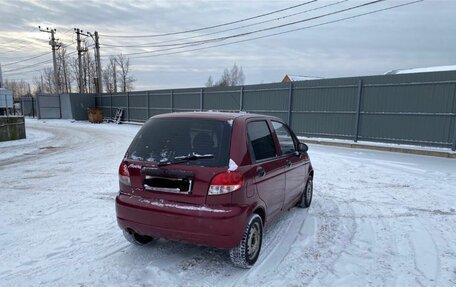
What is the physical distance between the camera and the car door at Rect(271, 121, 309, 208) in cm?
456

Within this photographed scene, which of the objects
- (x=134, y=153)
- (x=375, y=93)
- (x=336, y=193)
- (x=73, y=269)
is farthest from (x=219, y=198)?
(x=375, y=93)

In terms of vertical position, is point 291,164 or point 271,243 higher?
point 291,164

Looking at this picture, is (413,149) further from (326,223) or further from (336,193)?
(326,223)

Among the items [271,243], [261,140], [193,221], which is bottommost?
[271,243]

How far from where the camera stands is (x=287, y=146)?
4.80m

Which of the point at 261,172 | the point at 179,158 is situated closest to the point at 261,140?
the point at 261,172

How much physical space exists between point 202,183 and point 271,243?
58.3 inches

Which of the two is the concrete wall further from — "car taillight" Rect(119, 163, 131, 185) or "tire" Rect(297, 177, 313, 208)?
"tire" Rect(297, 177, 313, 208)

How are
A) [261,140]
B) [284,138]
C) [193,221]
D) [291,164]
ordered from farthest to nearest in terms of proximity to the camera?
[284,138] → [291,164] → [261,140] → [193,221]

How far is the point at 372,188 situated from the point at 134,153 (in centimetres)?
547

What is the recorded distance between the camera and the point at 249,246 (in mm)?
3523

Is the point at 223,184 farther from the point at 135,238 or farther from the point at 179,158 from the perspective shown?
the point at 135,238

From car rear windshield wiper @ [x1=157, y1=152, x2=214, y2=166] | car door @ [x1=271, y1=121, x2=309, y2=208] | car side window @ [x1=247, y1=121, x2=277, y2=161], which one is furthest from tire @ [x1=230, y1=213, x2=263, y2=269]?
car door @ [x1=271, y1=121, x2=309, y2=208]

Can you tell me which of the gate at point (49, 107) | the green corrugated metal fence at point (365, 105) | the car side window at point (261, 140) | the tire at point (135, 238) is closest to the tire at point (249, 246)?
the car side window at point (261, 140)
